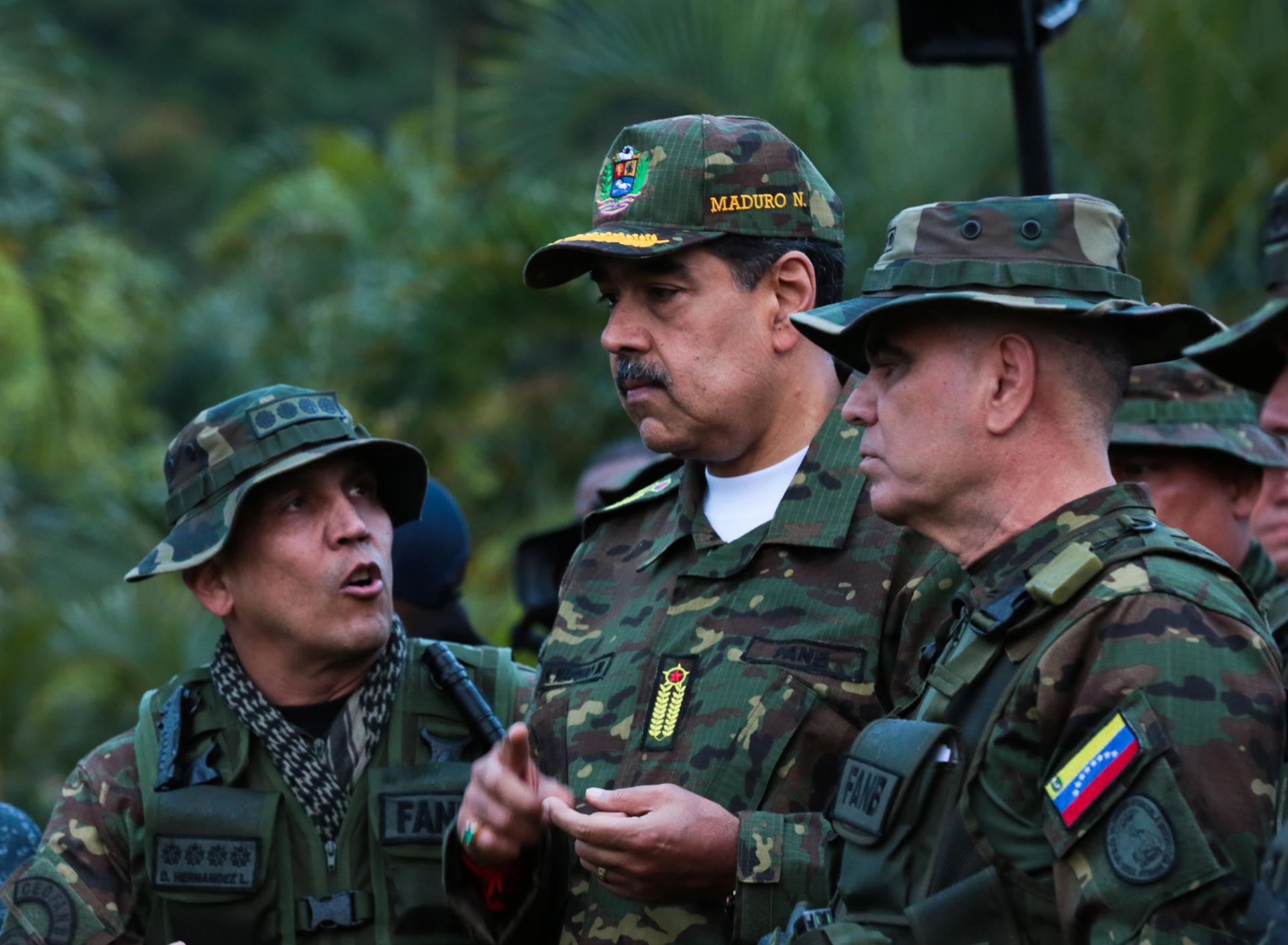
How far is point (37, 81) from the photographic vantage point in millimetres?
10180

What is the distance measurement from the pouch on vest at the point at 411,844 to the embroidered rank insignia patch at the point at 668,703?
67cm

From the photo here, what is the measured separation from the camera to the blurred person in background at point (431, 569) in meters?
4.46

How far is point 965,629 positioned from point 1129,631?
0.35 meters

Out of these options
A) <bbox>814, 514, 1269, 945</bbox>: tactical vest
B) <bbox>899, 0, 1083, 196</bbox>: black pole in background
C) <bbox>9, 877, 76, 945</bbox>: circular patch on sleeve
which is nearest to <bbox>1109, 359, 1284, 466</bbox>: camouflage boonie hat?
<bbox>899, 0, 1083, 196</bbox>: black pole in background

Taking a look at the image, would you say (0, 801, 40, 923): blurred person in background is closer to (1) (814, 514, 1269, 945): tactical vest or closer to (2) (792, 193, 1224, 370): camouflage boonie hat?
(1) (814, 514, 1269, 945): tactical vest

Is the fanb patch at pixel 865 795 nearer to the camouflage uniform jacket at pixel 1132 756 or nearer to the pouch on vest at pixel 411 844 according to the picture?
the camouflage uniform jacket at pixel 1132 756

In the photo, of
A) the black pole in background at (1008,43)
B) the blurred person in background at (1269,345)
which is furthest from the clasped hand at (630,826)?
the black pole in background at (1008,43)

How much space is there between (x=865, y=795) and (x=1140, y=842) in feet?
1.50

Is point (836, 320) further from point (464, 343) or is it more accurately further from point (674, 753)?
point (464, 343)

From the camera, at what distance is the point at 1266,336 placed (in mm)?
2807

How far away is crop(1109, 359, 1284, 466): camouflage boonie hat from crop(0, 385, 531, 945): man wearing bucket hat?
176cm

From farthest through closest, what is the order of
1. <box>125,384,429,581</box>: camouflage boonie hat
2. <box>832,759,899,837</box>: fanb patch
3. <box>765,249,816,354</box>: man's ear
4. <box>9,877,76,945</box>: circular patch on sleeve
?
<box>125,384,429,581</box>: camouflage boonie hat
<box>9,877,76,945</box>: circular patch on sleeve
<box>765,249,816,354</box>: man's ear
<box>832,759,899,837</box>: fanb patch

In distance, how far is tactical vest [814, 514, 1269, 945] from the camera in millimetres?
2137

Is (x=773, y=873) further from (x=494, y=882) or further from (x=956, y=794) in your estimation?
(x=494, y=882)
